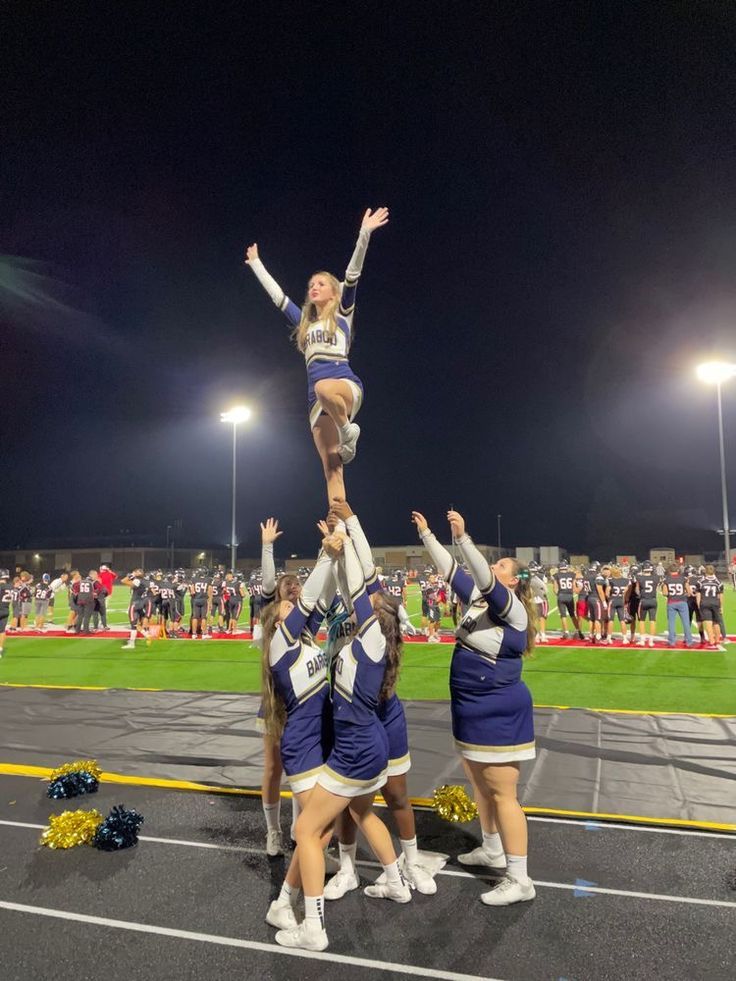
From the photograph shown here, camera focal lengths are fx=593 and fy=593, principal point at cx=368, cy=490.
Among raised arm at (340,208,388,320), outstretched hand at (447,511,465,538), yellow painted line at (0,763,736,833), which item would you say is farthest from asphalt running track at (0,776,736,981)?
raised arm at (340,208,388,320)

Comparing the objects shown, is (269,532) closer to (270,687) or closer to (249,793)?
(270,687)

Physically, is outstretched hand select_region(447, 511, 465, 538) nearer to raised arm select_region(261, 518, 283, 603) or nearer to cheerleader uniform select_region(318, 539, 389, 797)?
cheerleader uniform select_region(318, 539, 389, 797)

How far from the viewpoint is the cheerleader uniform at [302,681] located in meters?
3.45

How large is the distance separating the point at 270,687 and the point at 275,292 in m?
2.67

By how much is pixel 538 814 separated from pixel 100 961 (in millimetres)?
3355

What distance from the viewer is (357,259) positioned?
13.0 feet

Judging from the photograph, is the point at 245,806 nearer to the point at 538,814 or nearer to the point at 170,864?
the point at 170,864

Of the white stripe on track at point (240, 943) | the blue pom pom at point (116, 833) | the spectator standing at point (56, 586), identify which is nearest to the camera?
the white stripe on track at point (240, 943)

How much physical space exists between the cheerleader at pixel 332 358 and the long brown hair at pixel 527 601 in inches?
55.8

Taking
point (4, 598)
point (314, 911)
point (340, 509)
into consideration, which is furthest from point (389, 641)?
point (4, 598)

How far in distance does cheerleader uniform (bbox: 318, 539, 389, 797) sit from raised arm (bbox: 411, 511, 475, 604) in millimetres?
678

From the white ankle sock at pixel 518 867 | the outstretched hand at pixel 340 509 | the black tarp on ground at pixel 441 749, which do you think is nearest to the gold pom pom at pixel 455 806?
the black tarp on ground at pixel 441 749

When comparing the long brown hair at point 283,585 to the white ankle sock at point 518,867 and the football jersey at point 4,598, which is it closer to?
the white ankle sock at point 518,867

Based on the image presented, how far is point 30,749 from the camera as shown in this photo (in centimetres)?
704
